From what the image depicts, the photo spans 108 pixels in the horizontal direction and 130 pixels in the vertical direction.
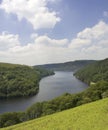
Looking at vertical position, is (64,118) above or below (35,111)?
above

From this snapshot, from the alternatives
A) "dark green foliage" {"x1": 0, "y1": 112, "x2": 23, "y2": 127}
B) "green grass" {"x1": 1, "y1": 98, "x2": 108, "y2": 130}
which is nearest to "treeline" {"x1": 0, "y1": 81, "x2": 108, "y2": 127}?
"dark green foliage" {"x1": 0, "y1": 112, "x2": 23, "y2": 127}

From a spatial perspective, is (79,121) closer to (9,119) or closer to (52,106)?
(9,119)

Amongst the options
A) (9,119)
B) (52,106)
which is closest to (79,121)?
(9,119)

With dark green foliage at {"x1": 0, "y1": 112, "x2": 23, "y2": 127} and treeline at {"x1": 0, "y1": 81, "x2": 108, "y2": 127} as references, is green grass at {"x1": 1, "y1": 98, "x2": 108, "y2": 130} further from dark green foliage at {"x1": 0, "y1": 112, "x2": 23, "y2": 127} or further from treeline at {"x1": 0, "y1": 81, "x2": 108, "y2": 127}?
treeline at {"x1": 0, "y1": 81, "x2": 108, "y2": 127}

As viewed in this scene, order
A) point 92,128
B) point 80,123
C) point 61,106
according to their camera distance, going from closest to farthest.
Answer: point 92,128 → point 80,123 → point 61,106

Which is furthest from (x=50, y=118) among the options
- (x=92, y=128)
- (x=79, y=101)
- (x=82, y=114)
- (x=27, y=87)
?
(x=27, y=87)

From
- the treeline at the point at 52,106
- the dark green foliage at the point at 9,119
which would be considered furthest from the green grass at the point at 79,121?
the treeline at the point at 52,106

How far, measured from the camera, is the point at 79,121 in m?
43.6

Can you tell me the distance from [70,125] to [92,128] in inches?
208

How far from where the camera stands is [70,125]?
4281cm

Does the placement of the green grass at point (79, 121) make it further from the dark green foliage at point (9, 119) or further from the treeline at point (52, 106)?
the treeline at point (52, 106)

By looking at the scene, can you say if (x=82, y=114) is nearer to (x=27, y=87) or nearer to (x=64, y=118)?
(x=64, y=118)

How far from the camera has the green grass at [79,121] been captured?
132ft

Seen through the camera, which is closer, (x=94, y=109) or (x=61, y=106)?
(x=94, y=109)
